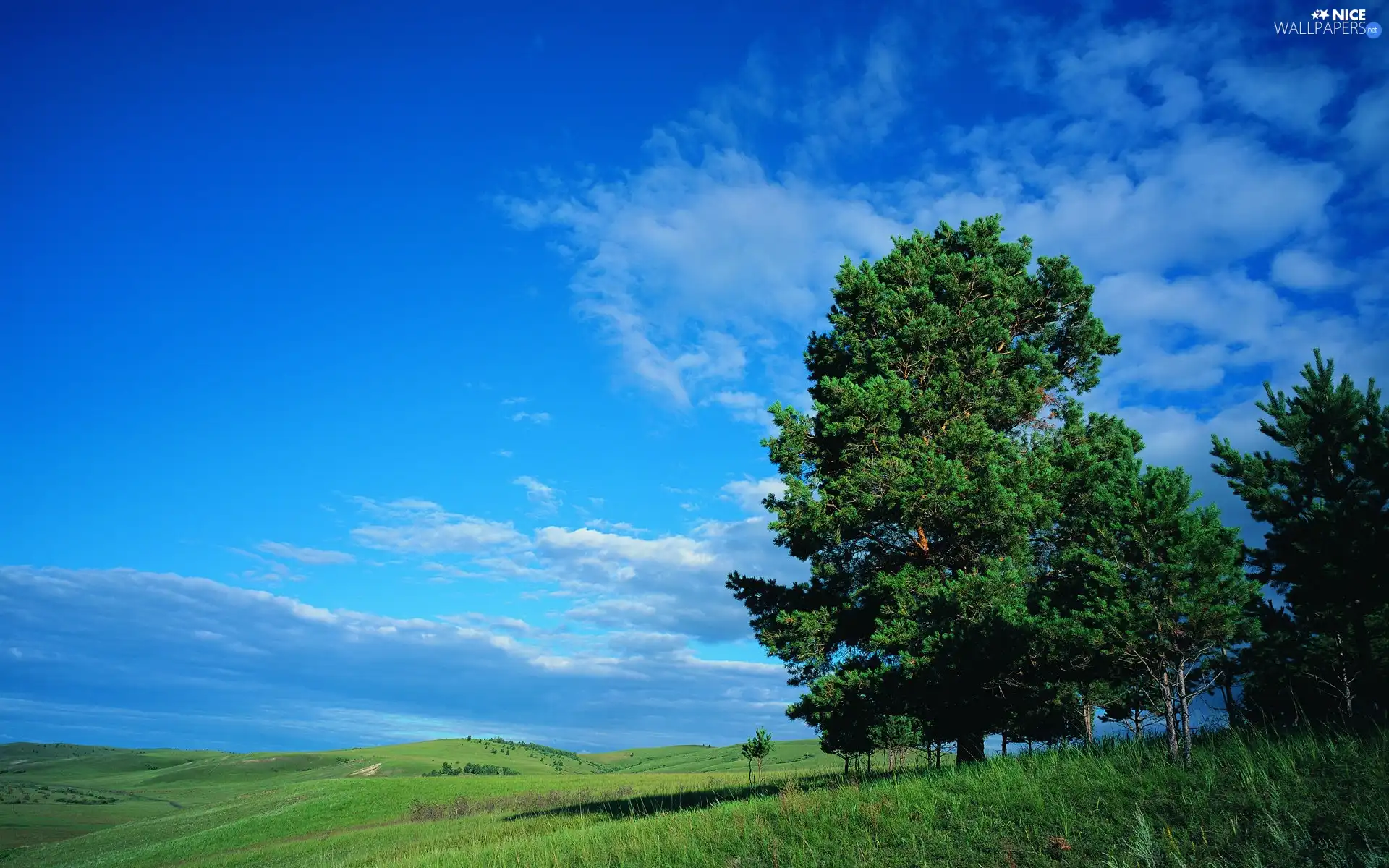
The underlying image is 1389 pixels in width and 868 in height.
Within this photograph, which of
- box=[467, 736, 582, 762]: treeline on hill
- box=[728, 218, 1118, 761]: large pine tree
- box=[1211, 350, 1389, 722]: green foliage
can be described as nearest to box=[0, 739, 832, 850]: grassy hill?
box=[467, 736, 582, 762]: treeline on hill

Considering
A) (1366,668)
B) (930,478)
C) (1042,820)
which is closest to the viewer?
(1042,820)

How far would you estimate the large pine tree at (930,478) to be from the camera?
57.7ft

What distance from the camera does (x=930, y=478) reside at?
58.4 feet

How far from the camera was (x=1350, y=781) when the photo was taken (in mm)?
7926

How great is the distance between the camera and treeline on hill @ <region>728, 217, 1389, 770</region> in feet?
40.5

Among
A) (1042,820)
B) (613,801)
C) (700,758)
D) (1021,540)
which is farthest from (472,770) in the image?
(1042,820)

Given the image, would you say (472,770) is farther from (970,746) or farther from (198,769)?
(970,746)

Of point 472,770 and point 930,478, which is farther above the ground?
point 930,478

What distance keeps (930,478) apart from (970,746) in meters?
7.60

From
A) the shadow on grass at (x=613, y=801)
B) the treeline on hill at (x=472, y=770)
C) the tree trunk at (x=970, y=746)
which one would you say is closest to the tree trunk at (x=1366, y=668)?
the tree trunk at (x=970, y=746)

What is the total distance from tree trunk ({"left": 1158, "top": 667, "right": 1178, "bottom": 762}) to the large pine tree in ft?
12.3

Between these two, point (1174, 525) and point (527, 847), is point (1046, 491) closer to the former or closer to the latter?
point (1174, 525)

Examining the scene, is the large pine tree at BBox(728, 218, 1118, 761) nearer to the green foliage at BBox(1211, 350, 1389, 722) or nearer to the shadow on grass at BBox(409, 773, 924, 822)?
the shadow on grass at BBox(409, 773, 924, 822)

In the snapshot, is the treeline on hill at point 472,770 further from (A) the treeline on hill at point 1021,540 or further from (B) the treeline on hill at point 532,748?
(A) the treeline on hill at point 1021,540
